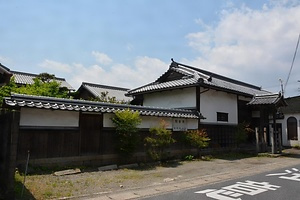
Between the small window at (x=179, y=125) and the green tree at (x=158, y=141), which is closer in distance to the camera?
the green tree at (x=158, y=141)

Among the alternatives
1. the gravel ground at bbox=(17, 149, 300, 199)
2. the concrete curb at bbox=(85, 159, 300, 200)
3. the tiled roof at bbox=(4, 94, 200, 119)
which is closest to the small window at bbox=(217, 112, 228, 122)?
the tiled roof at bbox=(4, 94, 200, 119)

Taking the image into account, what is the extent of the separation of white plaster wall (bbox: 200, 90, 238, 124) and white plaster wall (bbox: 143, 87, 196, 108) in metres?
0.73

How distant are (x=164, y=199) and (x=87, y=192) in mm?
2318

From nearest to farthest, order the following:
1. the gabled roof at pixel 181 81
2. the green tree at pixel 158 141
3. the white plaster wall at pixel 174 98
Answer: the green tree at pixel 158 141 < the gabled roof at pixel 181 81 < the white plaster wall at pixel 174 98

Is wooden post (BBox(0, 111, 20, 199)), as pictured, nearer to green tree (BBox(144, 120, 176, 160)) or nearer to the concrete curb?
the concrete curb

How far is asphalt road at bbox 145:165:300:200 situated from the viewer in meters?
6.85

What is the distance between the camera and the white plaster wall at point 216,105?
16625mm

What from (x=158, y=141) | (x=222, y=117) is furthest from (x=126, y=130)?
(x=222, y=117)

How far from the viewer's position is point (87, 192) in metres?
7.21

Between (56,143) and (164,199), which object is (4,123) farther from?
(164,199)

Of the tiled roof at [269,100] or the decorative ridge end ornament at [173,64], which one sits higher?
the decorative ridge end ornament at [173,64]

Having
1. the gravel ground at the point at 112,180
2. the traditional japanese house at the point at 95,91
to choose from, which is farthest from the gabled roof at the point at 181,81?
the traditional japanese house at the point at 95,91

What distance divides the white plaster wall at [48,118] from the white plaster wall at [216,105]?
8.87m

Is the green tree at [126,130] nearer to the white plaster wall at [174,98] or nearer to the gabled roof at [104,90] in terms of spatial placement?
the white plaster wall at [174,98]
